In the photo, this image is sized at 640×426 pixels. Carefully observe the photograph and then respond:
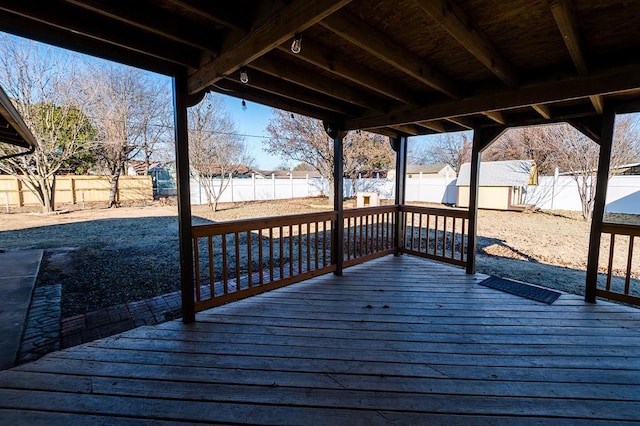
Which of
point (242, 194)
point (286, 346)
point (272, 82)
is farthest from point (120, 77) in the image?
point (286, 346)

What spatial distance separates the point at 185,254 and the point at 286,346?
1.22 m

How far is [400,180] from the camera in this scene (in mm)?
5012

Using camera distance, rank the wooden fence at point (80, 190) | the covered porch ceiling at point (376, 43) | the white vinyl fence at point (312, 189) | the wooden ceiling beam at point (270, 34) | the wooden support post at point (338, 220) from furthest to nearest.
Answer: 1. the white vinyl fence at point (312, 189)
2. the wooden fence at point (80, 190)
3. the wooden support post at point (338, 220)
4. the covered porch ceiling at point (376, 43)
5. the wooden ceiling beam at point (270, 34)

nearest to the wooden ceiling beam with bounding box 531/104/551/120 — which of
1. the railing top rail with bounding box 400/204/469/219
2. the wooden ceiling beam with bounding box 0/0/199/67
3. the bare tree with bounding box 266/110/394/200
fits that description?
the railing top rail with bounding box 400/204/469/219

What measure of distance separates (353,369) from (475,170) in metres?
3.16

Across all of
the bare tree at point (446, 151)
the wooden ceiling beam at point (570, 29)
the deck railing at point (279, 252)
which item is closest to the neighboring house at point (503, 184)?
the bare tree at point (446, 151)

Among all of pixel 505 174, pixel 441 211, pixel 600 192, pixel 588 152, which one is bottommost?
pixel 441 211

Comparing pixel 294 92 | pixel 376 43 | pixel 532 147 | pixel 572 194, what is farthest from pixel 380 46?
pixel 532 147

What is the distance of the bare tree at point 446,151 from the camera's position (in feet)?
63.7

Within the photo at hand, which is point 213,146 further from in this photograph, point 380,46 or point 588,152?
point 588,152

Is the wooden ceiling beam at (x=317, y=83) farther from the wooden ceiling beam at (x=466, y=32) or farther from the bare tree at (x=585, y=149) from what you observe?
the bare tree at (x=585, y=149)

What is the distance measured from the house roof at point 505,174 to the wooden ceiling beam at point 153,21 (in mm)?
11693

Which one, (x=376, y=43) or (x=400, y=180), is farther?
(x=400, y=180)

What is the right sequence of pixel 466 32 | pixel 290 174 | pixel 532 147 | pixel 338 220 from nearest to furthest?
pixel 466 32 → pixel 338 220 → pixel 532 147 → pixel 290 174
